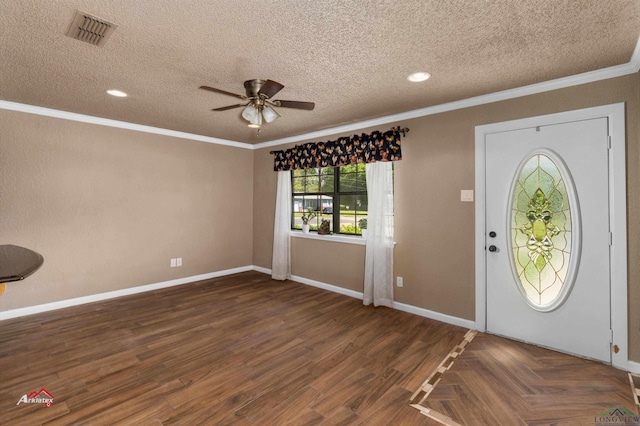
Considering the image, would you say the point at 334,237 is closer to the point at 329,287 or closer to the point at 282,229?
the point at 329,287

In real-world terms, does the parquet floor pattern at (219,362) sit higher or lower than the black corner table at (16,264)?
lower

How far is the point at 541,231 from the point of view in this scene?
2.91m

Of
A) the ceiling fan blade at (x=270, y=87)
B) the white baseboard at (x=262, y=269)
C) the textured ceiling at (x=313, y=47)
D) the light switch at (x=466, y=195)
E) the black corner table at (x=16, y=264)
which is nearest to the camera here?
the black corner table at (x=16, y=264)

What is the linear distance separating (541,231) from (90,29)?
13.3 feet

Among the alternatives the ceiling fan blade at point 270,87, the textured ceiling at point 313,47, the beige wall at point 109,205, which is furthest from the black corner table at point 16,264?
the beige wall at point 109,205

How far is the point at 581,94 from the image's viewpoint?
2680mm

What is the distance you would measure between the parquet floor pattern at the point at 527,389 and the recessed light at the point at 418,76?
2566mm

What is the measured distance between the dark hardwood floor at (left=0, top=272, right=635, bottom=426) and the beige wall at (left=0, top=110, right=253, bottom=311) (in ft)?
2.21

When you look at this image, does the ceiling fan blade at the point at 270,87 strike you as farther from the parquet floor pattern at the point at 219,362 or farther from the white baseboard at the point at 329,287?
the white baseboard at the point at 329,287

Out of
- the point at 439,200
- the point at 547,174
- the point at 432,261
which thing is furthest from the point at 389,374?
the point at 547,174

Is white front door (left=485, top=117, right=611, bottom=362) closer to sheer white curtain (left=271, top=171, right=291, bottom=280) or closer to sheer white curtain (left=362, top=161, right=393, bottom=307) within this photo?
sheer white curtain (left=362, top=161, right=393, bottom=307)

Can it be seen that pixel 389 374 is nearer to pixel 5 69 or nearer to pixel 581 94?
pixel 581 94

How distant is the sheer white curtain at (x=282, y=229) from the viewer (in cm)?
524

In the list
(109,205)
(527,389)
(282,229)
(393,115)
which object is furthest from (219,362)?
(393,115)
